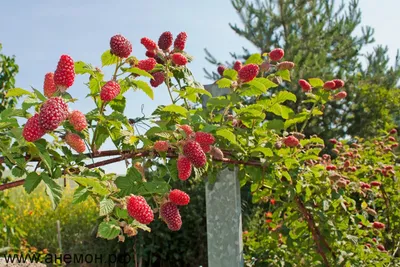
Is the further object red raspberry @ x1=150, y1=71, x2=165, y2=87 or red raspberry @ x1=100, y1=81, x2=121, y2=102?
red raspberry @ x1=150, y1=71, x2=165, y2=87

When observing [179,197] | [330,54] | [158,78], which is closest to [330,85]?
[158,78]

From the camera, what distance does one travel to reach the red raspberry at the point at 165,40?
1589 millimetres

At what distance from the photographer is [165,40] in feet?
5.22

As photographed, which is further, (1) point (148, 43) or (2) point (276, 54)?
(2) point (276, 54)

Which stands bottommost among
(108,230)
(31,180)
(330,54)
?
(108,230)

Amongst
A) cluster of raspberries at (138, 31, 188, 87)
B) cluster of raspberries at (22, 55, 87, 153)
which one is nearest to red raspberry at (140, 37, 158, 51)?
cluster of raspberries at (138, 31, 188, 87)

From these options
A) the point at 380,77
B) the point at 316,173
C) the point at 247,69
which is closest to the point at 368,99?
the point at 380,77

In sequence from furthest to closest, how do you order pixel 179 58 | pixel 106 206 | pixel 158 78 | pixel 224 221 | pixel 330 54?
pixel 330 54
pixel 224 221
pixel 158 78
pixel 179 58
pixel 106 206

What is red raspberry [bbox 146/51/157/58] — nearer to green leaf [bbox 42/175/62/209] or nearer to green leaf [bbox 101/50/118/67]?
green leaf [bbox 101/50/118/67]

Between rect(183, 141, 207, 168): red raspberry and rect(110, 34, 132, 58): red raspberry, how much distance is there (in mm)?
267

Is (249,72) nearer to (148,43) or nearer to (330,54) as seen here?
(148,43)

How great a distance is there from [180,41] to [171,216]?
653 millimetres

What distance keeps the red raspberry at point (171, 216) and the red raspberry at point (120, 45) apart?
378mm

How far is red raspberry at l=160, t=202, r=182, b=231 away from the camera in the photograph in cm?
119
